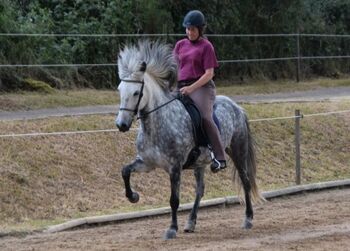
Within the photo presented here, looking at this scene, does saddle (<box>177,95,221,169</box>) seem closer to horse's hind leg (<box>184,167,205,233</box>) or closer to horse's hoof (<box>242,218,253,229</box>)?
horse's hind leg (<box>184,167,205,233</box>)

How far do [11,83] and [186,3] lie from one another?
25.1ft

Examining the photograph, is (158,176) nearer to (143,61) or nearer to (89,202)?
(89,202)

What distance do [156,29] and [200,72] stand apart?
1257 cm

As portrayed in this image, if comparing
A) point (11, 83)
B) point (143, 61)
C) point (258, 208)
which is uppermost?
point (143, 61)

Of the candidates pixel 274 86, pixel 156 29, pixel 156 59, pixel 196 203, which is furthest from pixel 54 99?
pixel 274 86

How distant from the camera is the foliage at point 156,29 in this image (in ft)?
63.2

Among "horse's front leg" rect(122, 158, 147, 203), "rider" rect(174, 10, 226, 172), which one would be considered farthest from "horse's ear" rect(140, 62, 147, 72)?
"horse's front leg" rect(122, 158, 147, 203)

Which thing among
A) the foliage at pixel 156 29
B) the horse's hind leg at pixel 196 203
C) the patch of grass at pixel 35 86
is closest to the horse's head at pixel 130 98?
the horse's hind leg at pixel 196 203

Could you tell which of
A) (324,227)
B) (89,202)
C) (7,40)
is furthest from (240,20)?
(324,227)

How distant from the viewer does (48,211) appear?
11672 mm

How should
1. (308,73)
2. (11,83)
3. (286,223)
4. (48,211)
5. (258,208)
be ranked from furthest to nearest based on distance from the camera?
(308,73) < (11,83) < (258,208) < (48,211) < (286,223)

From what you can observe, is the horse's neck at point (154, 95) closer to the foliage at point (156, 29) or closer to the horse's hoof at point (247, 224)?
the horse's hoof at point (247, 224)

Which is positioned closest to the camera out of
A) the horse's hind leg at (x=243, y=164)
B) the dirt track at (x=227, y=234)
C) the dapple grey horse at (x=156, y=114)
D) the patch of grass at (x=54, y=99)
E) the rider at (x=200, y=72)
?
the dirt track at (x=227, y=234)

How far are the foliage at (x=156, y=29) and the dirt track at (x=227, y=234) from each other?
794 cm
